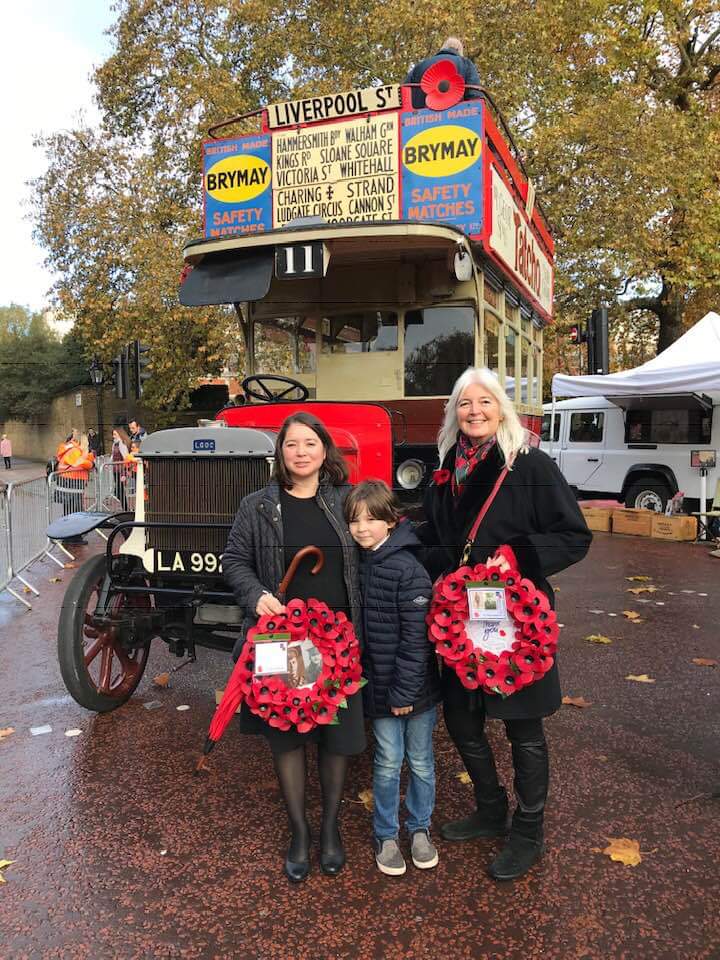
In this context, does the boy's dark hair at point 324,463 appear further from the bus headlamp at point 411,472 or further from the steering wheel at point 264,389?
the bus headlamp at point 411,472

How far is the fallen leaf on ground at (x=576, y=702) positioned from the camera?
4430 mm

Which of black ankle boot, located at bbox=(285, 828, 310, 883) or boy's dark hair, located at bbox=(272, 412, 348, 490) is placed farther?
boy's dark hair, located at bbox=(272, 412, 348, 490)

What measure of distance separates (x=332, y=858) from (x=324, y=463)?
1.45 meters

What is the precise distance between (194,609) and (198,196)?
1772 centimetres

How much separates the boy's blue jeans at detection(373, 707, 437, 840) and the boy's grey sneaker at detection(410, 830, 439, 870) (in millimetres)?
44

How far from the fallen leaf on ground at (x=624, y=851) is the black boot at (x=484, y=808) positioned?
40 cm

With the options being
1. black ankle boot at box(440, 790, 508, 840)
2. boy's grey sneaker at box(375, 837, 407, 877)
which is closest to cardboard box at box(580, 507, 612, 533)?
black ankle boot at box(440, 790, 508, 840)

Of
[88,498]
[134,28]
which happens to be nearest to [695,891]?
[88,498]

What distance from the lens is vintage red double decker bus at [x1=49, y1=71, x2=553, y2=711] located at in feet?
13.1

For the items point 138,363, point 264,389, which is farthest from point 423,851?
point 138,363

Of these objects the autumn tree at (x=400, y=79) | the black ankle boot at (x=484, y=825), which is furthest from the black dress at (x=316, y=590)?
the autumn tree at (x=400, y=79)

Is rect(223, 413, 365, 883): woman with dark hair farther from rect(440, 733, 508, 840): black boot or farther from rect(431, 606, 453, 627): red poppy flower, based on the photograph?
rect(440, 733, 508, 840): black boot

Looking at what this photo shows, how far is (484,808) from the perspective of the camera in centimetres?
295

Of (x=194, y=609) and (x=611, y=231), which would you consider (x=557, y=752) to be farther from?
(x=611, y=231)
